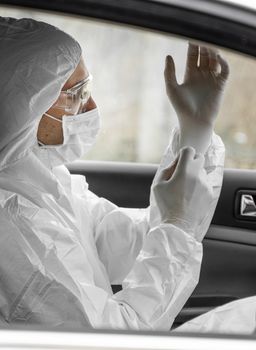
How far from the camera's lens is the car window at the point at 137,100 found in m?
2.75

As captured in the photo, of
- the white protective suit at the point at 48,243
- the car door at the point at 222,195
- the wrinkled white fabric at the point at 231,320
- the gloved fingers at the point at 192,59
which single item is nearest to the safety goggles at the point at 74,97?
the white protective suit at the point at 48,243

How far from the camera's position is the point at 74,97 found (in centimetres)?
224

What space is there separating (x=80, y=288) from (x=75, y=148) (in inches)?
21.0

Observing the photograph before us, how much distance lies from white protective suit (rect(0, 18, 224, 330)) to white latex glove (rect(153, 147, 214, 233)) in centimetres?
7

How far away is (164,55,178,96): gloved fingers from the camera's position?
2.19 metres

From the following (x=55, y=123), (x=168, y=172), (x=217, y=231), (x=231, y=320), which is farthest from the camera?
(x=217, y=231)

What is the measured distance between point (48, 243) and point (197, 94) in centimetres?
62

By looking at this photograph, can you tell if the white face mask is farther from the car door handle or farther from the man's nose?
the car door handle

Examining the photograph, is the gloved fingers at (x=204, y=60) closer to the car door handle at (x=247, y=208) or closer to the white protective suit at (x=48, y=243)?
the white protective suit at (x=48, y=243)

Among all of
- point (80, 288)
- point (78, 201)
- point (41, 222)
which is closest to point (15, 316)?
point (80, 288)

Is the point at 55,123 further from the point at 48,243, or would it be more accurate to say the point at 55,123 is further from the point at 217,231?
the point at 217,231

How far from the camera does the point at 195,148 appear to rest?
94.0 inches

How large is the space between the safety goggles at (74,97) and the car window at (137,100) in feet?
0.59

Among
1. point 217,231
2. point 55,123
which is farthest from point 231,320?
point 217,231
